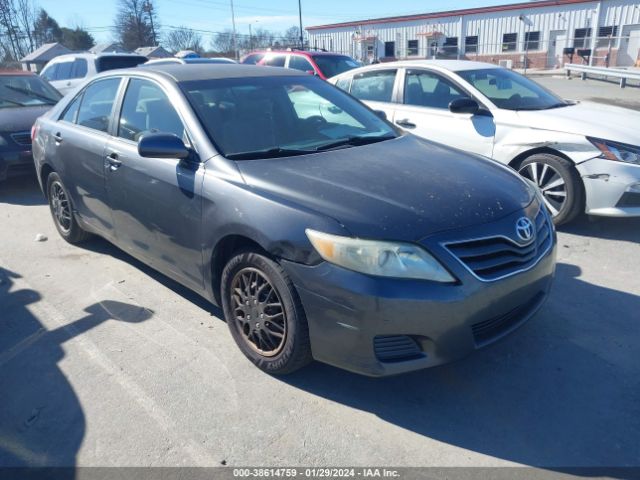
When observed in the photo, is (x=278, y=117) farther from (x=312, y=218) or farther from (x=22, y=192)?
(x=22, y=192)

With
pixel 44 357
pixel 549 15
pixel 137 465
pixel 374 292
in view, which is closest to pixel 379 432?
pixel 374 292

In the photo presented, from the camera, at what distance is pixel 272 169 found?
3.02 metres

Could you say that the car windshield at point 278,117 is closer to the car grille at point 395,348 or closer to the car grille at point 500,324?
the car grille at point 395,348

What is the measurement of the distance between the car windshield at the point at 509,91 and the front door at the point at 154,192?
363cm

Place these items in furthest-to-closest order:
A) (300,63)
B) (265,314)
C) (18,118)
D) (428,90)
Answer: (300,63) → (18,118) → (428,90) → (265,314)

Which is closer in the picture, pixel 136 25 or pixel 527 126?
pixel 527 126

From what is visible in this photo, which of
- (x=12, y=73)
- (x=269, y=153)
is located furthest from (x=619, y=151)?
(x=12, y=73)

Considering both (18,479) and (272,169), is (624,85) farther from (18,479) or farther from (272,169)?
(18,479)

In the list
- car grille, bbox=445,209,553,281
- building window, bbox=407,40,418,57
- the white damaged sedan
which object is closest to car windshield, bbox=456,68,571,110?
the white damaged sedan

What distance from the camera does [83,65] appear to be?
492 inches

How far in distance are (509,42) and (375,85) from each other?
42.1 m

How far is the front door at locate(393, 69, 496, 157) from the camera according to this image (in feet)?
18.2

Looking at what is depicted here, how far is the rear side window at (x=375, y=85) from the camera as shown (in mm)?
6543

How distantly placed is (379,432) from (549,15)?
46762 millimetres
